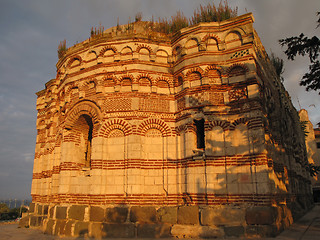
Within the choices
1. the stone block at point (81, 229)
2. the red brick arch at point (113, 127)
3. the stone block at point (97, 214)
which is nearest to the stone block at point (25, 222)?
the stone block at point (81, 229)

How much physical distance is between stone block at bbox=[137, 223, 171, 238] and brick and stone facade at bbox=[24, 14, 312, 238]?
0.04 m

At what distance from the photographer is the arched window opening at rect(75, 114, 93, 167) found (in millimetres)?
12883

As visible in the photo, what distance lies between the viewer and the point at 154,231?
384 inches

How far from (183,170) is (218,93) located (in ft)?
12.3

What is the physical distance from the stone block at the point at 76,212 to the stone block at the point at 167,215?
10.8ft

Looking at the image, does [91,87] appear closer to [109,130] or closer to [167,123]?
[109,130]

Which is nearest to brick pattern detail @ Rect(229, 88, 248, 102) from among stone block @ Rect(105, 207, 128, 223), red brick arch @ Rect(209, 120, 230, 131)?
red brick arch @ Rect(209, 120, 230, 131)

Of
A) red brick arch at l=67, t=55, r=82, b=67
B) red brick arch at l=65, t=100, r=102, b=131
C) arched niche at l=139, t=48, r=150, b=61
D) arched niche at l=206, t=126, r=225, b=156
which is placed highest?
red brick arch at l=67, t=55, r=82, b=67

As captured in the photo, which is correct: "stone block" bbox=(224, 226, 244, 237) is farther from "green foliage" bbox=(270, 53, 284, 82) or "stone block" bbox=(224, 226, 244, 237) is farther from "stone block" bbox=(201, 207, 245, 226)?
"green foliage" bbox=(270, 53, 284, 82)

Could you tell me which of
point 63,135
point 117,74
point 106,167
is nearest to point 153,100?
point 117,74

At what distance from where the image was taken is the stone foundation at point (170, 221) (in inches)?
359

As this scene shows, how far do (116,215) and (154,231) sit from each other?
66.4 inches

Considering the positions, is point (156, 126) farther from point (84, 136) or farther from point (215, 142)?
point (84, 136)

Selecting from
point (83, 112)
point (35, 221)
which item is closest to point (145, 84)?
point (83, 112)
